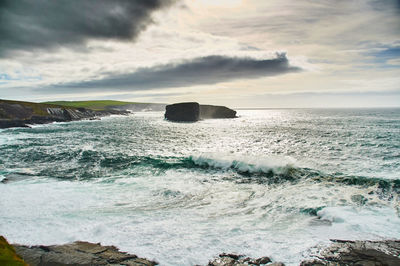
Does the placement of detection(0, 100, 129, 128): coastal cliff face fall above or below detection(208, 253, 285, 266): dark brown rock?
above

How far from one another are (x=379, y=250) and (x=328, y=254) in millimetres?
1882

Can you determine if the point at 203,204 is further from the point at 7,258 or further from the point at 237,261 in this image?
the point at 7,258

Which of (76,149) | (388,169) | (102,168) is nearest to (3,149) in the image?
(76,149)

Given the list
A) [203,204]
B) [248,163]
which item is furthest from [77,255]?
[248,163]

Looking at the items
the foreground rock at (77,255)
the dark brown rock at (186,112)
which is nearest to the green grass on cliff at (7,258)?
the foreground rock at (77,255)

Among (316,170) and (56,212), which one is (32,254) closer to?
(56,212)

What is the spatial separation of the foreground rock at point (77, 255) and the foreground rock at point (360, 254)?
5.68 m

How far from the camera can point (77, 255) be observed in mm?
7613

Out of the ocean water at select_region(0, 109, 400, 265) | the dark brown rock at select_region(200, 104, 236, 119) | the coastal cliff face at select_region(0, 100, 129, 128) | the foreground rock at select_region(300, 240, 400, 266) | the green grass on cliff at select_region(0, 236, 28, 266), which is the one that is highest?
the dark brown rock at select_region(200, 104, 236, 119)

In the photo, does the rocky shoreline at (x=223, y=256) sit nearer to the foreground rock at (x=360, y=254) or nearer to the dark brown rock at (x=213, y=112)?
the foreground rock at (x=360, y=254)

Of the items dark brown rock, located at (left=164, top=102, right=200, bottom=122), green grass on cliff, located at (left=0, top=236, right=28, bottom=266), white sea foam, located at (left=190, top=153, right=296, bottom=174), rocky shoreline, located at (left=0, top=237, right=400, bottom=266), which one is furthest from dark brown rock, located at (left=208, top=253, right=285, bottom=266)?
dark brown rock, located at (left=164, top=102, right=200, bottom=122)

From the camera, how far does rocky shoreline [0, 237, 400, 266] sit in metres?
7.21

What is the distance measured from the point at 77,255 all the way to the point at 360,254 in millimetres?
A: 9479

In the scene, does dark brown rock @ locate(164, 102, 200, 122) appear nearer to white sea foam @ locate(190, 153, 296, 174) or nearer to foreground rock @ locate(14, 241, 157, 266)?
white sea foam @ locate(190, 153, 296, 174)
